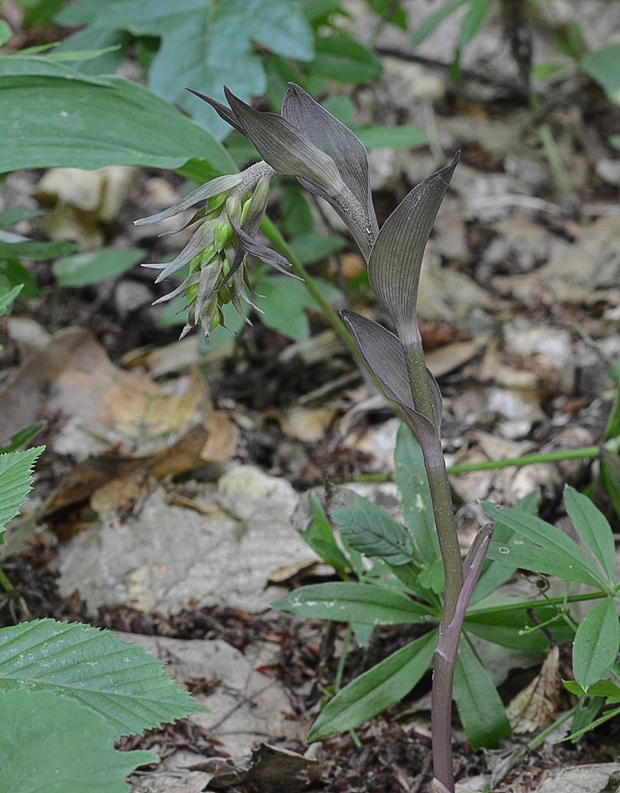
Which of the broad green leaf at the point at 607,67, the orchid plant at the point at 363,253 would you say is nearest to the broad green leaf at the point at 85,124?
the orchid plant at the point at 363,253

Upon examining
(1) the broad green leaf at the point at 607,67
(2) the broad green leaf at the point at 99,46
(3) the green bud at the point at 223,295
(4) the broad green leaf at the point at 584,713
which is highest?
(2) the broad green leaf at the point at 99,46

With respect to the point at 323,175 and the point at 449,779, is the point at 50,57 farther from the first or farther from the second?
the point at 449,779

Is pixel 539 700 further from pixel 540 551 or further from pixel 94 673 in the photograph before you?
pixel 94 673

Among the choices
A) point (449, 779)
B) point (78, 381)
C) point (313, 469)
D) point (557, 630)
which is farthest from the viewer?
point (78, 381)

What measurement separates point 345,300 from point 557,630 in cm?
158

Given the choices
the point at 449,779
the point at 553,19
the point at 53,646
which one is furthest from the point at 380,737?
the point at 553,19

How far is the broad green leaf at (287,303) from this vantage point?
2.32 meters

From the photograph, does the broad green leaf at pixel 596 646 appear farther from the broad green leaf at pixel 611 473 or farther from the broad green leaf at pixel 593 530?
the broad green leaf at pixel 611 473

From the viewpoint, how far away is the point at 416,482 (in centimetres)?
158

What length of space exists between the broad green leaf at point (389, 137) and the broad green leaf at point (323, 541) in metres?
1.27

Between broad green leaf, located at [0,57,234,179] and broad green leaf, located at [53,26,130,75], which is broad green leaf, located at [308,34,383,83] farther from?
broad green leaf, located at [0,57,234,179]

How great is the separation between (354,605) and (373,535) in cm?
13

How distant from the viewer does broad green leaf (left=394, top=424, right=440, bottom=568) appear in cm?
150

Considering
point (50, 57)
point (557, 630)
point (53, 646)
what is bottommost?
point (557, 630)
